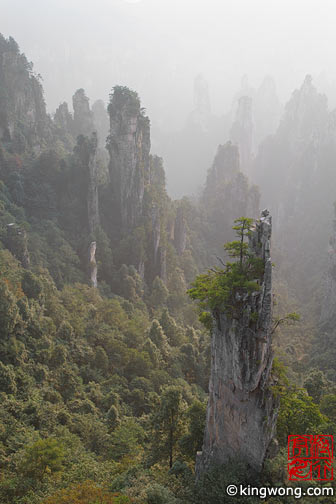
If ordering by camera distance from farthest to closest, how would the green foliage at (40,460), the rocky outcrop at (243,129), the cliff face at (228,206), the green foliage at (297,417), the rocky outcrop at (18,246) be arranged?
the rocky outcrop at (243,129), the cliff face at (228,206), the rocky outcrop at (18,246), the green foliage at (40,460), the green foliage at (297,417)

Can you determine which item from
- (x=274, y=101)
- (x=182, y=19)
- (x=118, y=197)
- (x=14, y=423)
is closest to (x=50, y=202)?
(x=118, y=197)

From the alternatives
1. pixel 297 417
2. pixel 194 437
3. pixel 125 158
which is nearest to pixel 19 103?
pixel 125 158

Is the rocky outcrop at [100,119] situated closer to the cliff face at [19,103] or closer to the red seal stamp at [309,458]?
the cliff face at [19,103]

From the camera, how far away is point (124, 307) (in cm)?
3800

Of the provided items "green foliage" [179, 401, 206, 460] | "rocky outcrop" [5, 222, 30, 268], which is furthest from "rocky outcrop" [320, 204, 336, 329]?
"rocky outcrop" [5, 222, 30, 268]

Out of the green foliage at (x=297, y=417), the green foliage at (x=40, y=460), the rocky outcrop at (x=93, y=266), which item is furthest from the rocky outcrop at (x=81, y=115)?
the green foliage at (x=297, y=417)

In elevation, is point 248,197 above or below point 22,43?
below

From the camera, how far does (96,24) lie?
140500 millimetres

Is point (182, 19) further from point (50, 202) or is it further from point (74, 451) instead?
point (74, 451)

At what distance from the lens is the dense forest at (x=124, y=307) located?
15.4m

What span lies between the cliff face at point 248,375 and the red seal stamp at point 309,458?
3.31 feet

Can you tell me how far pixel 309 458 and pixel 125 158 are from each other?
135ft

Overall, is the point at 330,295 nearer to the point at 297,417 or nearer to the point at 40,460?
the point at 297,417

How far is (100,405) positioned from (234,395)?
1199cm
